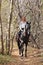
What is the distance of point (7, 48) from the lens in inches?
442

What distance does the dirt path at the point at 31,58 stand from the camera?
32.8ft

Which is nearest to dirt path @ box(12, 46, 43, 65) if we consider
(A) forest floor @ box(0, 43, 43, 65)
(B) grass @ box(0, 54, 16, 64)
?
(A) forest floor @ box(0, 43, 43, 65)

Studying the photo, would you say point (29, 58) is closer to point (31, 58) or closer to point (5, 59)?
point (31, 58)

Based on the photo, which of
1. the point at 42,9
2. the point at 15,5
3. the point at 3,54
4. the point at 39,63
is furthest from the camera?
the point at 42,9

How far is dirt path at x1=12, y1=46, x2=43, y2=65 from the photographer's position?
10011 millimetres

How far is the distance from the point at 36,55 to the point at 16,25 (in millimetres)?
1492

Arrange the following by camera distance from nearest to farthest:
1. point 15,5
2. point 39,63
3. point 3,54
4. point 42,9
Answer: point 39,63 → point 3,54 → point 15,5 → point 42,9

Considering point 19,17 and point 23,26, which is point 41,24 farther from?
point 23,26

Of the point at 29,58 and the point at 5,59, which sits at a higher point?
the point at 5,59

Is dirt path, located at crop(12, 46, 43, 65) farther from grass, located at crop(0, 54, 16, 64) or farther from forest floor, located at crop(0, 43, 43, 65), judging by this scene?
grass, located at crop(0, 54, 16, 64)

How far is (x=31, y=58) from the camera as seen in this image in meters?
10.7

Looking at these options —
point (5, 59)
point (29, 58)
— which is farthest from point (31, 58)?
point (5, 59)

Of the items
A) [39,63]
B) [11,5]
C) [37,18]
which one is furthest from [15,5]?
[39,63]

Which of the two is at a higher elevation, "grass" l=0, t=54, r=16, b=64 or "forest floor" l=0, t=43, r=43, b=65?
"grass" l=0, t=54, r=16, b=64
